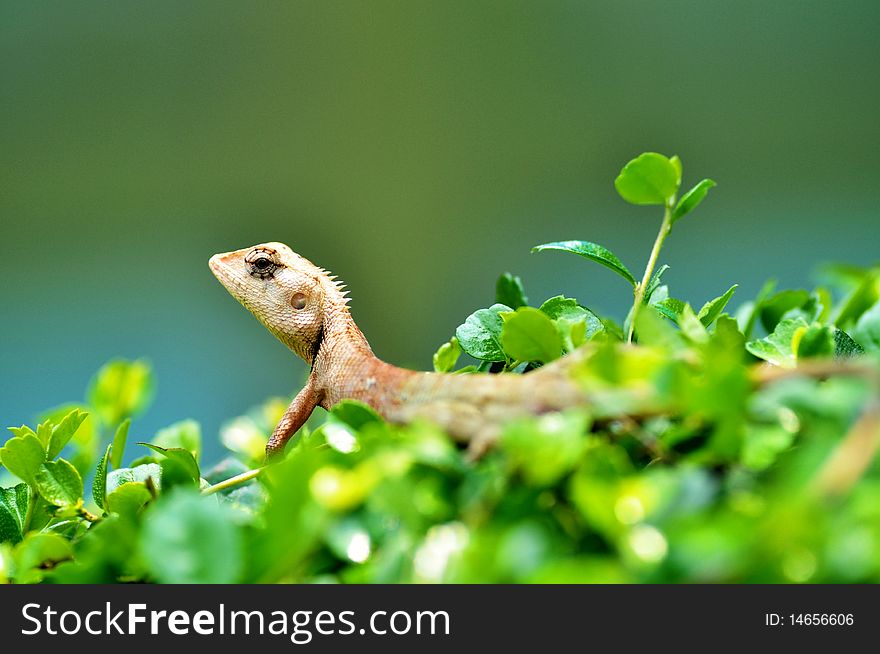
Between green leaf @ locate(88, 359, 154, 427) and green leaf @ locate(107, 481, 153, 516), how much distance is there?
0.50m

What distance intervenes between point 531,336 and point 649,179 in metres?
0.19

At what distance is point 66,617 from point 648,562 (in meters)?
0.32

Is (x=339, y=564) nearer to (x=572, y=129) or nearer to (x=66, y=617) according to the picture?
(x=66, y=617)

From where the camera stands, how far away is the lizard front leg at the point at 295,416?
3.35ft

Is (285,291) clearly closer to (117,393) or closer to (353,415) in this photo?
(117,393)

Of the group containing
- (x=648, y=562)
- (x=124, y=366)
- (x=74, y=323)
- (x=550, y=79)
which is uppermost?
(x=550, y=79)

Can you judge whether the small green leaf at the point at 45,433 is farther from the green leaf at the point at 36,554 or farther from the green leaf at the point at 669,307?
the green leaf at the point at 669,307

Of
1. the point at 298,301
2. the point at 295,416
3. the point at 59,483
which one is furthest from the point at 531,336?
the point at 298,301

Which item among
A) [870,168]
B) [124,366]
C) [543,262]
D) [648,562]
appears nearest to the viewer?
[648,562]

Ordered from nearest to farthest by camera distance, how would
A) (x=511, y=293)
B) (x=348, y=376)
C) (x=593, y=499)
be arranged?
1. (x=593, y=499)
2. (x=511, y=293)
3. (x=348, y=376)

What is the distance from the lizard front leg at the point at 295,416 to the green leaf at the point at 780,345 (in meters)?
0.60

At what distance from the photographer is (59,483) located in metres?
0.66

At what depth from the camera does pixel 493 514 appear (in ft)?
1.37

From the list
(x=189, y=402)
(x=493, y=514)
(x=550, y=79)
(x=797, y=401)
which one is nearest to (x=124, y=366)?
(x=493, y=514)
